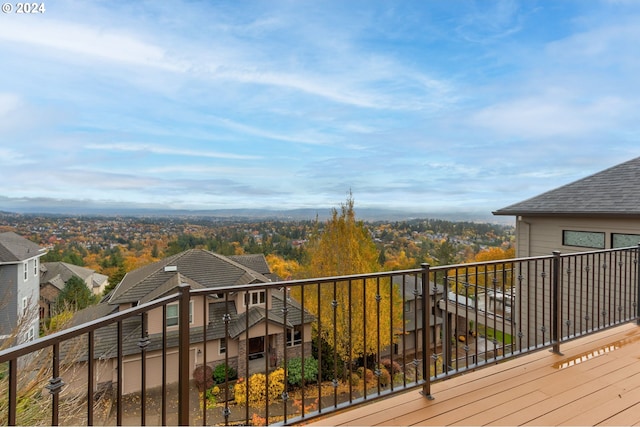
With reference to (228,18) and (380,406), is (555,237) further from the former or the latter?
(228,18)

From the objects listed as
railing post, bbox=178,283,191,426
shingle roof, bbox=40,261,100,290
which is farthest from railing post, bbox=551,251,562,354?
shingle roof, bbox=40,261,100,290

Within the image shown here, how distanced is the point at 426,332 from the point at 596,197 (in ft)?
27.2

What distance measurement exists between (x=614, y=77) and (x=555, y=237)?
8232 millimetres

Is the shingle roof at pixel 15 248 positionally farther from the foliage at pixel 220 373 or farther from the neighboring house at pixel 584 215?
the neighboring house at pixel 584 215

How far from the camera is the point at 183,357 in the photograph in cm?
146

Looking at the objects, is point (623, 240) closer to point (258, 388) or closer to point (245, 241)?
point (258, 388)

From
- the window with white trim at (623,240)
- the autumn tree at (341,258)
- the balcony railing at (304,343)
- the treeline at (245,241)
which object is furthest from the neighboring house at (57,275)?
the window with white trim at (623,240)

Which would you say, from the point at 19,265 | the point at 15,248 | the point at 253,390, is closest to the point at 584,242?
the point at 253,390

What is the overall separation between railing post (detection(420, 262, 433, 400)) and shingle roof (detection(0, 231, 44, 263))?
47.8 feet

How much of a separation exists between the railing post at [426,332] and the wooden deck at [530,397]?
73 millimetres

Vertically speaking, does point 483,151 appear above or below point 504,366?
above

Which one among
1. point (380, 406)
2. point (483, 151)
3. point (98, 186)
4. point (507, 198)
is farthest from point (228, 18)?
point (507, 198)

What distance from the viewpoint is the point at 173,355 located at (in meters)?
9.03

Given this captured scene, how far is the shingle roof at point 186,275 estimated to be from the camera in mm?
11609
